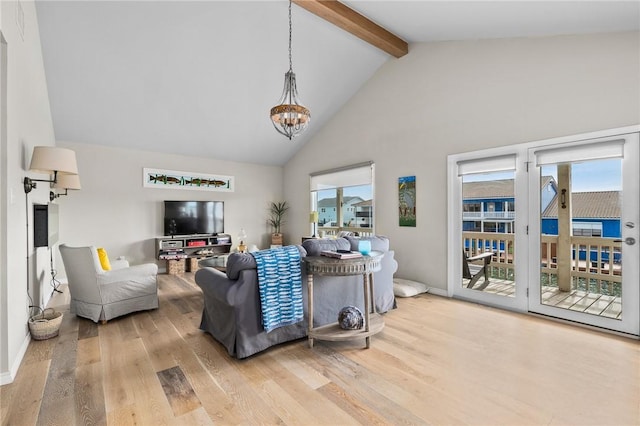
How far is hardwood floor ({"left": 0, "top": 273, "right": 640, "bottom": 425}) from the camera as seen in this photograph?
1802 mm

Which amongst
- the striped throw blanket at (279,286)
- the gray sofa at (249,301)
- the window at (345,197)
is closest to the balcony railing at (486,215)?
the window at (345,197)

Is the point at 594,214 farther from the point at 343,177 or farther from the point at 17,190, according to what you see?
the point at 17,190

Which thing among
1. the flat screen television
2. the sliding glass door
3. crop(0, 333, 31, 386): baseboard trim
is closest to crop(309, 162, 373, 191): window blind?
the sliding glass door

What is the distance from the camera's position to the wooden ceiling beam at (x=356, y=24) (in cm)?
367

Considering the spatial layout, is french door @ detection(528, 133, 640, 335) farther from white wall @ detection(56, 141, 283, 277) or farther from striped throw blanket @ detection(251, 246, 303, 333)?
white wall @ detection(56, 141, 283, 277)

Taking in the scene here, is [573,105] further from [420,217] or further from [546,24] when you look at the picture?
[420,217]

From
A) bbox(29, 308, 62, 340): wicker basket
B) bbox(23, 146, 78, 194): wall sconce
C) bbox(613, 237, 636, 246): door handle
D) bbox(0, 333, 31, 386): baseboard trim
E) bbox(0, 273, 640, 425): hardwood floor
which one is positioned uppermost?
bbox(23, 146, 78, 194): wall sconce

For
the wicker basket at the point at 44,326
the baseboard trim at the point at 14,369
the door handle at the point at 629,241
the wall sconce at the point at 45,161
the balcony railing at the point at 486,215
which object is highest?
the wall sconce at the point at 45,161

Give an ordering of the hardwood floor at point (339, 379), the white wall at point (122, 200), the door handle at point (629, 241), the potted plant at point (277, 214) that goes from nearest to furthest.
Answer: the hardwood floor at point (339, 379) < the door handle at point (629, 241) < the white wall at point (122, 200) < the potted plant at point (277, 214)

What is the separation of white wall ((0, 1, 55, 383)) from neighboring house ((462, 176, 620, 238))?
15.7 ft

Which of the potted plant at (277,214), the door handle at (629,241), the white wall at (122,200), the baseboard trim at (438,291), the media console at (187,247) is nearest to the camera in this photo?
the door handle at (629,241)

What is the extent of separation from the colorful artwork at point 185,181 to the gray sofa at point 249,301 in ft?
12.8

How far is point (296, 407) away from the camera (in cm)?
187

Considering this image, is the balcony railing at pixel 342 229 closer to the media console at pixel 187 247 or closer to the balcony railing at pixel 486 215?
the balcony railing at pixel 486 215
